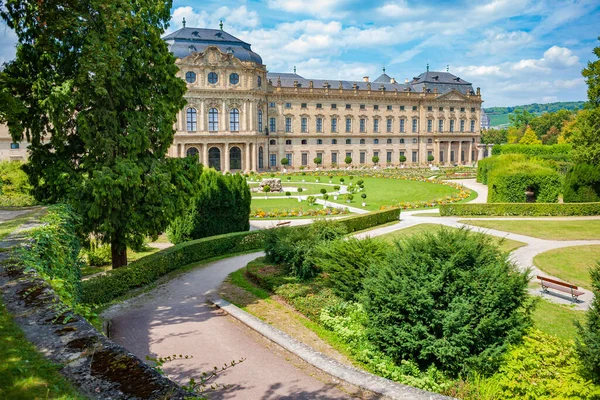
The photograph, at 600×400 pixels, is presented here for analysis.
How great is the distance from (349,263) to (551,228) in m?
16.5

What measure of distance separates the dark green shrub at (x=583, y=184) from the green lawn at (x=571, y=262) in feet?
45.9

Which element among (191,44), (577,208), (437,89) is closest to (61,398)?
(577,208)

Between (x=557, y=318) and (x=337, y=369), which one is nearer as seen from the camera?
(x=337, y=369)

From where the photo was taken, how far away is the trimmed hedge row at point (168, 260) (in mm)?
12789

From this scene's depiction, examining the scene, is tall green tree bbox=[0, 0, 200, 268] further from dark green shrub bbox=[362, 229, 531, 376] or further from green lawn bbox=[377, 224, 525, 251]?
green lawn bbox=[377, 224, 525, 251]

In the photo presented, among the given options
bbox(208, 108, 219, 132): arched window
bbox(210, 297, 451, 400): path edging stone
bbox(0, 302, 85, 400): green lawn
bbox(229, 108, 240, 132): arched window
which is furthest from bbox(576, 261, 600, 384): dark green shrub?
bbox(229, 108, 240, 132): arched window

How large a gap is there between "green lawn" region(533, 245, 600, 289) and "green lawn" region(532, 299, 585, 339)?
2542 mm

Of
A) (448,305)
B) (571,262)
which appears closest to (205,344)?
(448,305)

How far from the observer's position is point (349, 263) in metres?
11.9

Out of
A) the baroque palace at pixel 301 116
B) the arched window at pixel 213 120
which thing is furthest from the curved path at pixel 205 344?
the arched window at pixel 213 120

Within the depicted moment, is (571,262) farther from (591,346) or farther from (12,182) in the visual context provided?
(12,182)

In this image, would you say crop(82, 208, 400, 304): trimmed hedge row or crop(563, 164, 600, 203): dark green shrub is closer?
crop(82, 208, 400, 304): trimmed hedge row

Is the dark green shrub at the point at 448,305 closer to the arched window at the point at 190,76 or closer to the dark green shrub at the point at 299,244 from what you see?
the dark green shrub at the point at 299,244

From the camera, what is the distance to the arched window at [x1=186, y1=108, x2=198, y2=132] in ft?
194
